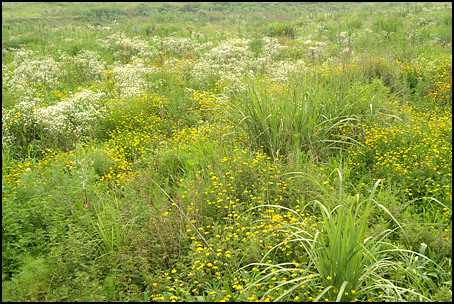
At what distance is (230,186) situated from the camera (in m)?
3.68

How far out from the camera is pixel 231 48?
33.1ft

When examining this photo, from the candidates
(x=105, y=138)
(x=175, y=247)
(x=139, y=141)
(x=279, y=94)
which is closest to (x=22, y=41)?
(x=105, y=138)

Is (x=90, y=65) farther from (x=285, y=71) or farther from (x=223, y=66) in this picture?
(x=285, y=71)

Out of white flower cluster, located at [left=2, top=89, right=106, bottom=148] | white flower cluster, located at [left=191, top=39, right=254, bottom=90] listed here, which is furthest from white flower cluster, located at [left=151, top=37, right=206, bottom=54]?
white flower cluster, located at [left=2, top=89, right=106, bottom=148]

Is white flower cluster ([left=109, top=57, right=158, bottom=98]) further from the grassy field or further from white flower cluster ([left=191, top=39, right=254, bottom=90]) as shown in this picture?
white flower cluster ([left=191, top=39, right=254, bottom=90])

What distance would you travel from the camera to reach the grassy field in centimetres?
264

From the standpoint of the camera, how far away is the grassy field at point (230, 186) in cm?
264

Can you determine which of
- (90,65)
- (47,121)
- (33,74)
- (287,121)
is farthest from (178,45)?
(287,121)

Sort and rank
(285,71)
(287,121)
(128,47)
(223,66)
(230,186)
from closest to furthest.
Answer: (230,186) → (287,121) → (285,71) → (223,66) → (128,47)

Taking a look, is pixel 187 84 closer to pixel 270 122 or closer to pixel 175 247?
pixel 270 122

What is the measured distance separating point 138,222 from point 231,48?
Result: 7.58 meters

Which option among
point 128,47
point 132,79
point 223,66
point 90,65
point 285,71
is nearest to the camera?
point 285,71

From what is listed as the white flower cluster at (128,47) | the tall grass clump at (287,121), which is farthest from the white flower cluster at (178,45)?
the tall grass clump at (287,121)

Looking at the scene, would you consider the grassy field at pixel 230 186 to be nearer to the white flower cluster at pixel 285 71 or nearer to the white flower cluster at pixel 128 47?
the white flower cluster at pixel 285 71
